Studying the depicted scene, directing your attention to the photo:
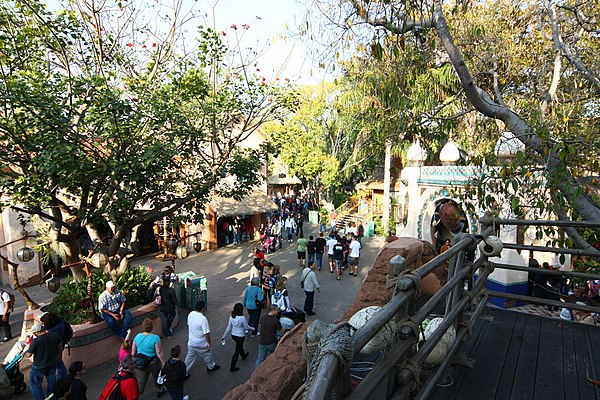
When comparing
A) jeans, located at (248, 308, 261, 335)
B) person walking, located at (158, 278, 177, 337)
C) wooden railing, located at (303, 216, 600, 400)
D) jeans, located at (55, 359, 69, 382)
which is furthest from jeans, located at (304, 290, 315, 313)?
wooden railing, located at (303, 216, 600, 400)

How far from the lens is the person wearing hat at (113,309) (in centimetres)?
724

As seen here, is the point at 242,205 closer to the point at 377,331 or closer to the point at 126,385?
the point at 126,385

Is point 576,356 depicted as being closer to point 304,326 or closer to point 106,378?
point 304,326

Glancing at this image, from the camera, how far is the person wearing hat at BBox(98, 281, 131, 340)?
23.7ft

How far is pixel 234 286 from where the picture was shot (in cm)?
1220

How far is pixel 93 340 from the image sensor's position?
710cm

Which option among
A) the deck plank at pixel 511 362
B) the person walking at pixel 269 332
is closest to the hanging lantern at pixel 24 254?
the person walking at pixel 269 332

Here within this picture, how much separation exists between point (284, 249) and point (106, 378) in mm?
11155

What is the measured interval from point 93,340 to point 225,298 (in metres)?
4.38

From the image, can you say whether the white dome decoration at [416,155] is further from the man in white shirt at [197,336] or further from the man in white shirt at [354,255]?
the man in white shirt at [197,336]

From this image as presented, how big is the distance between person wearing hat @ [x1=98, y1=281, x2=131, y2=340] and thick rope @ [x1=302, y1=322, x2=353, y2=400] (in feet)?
23.7

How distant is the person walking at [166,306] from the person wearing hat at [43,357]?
99.3 inches

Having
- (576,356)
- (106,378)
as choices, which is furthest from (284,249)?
(576,356)

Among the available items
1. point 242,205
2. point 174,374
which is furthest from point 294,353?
point 242,205
